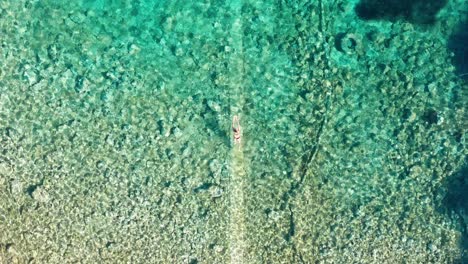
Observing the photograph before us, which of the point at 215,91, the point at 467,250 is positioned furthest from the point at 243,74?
the point at 467,250

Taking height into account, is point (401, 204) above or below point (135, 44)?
below

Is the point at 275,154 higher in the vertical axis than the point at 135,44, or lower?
lower

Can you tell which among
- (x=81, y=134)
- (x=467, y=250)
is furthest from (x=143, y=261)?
(x=467, y=250)

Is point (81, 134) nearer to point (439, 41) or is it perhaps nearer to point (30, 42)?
point (30, 42)

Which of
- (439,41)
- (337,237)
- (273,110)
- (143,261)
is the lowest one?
(143,261)

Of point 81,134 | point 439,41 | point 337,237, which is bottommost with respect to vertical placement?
point 337,237

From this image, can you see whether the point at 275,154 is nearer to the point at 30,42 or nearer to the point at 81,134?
the point at 81,134
